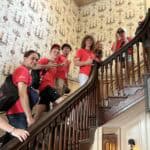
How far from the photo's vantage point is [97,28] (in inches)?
242

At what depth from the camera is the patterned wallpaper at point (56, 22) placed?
12.8ft

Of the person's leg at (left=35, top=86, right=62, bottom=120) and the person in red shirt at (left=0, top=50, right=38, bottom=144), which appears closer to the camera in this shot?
the person in red shirt at (left=0, top=50, right=38, bottom=144)

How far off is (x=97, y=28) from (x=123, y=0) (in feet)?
2.81

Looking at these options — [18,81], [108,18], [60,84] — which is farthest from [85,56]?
[108,18]

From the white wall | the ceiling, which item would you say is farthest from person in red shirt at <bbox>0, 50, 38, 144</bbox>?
the ceiling

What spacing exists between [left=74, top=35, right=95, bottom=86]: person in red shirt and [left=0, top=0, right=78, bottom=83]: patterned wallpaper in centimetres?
94

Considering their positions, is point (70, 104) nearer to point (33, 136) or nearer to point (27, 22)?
point (33, 136)

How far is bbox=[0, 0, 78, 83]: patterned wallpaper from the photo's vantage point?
3822 millimetres

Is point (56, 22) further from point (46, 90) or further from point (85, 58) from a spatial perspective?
point (46, 90)

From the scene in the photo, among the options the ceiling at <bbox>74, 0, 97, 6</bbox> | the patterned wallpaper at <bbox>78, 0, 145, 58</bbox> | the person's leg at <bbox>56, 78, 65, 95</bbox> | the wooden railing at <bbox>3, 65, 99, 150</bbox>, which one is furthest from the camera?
the ceiling at <bbox>74, 0, 97, 6</bbox>

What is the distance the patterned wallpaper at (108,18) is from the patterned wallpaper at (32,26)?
14.9 inches

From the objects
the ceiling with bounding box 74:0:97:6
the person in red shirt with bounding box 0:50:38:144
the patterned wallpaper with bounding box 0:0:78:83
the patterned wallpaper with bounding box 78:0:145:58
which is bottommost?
the person in red shirt with bounding box 0:50:38:144

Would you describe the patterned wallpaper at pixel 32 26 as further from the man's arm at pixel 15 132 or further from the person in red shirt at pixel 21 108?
the man's arm at pixel 15 132

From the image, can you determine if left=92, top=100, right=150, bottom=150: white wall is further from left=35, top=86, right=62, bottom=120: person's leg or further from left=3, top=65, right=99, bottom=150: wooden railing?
left=35, top=86, right=62, bottom=120: person's leg
